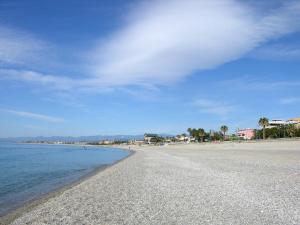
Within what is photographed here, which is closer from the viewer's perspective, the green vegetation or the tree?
the tree

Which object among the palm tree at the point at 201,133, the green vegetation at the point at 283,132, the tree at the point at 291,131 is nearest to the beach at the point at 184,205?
the tree at the point at 291,131

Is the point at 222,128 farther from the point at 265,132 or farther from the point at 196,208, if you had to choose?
the point at 196,208

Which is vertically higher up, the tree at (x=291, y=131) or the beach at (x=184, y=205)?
the tree at (x=291, y=131)

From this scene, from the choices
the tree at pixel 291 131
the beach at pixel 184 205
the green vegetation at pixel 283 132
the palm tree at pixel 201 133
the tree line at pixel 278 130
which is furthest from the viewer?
the palm tree at pixel 201 133

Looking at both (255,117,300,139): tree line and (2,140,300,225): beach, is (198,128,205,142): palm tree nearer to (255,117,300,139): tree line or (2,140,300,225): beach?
(255,117,300,139): tree line

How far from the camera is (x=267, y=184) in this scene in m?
16.5

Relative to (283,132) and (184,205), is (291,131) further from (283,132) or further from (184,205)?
(184,205)

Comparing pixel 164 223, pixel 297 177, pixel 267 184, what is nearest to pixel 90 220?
pixel 164 223

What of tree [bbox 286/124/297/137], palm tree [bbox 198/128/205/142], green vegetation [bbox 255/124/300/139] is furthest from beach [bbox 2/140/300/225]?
palm tree [bbox 198/128/205/142]

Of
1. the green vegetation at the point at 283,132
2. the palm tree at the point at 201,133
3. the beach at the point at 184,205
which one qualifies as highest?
the palm tree at the point at 201,133

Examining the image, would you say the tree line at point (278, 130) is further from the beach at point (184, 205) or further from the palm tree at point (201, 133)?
the beach at point (184, 205)

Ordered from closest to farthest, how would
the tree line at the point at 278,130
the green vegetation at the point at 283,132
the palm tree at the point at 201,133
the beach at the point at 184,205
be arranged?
the beach at the point at 184,205 → the green vegetation at the point at 283,132 → the tree line at the point at 278,130 → the palm tree at the point at 201,133

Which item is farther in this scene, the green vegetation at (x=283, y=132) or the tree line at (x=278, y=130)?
the tree line at (x=278, y=130)

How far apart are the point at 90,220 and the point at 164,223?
7.67 ft
